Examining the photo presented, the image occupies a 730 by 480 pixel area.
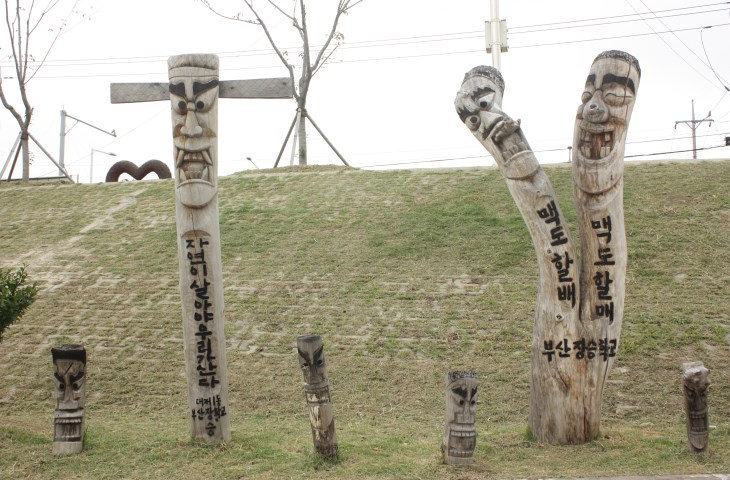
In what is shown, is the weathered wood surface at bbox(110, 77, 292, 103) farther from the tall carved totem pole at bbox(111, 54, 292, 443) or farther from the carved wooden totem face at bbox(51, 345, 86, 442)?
the carved wooden totem face at bbox(51, 345, 86, 442)

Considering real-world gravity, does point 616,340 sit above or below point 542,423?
above

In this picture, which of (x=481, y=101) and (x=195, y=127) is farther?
(x=195, y=127)

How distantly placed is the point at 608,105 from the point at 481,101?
1.23 meters

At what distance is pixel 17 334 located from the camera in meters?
13.6

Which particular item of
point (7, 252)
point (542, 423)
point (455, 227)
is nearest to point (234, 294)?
point (455, 227)

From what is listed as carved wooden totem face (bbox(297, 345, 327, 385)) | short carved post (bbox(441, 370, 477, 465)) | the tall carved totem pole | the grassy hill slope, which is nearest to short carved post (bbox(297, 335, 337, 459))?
carved wooden totem face (bbox(297, 345, 327, 385))

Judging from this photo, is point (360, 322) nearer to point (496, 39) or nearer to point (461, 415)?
point (461, 415)

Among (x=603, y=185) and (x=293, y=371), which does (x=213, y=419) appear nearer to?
(x=293, y=371)

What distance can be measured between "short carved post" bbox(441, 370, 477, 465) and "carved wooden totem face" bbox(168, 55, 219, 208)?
315 centimetres

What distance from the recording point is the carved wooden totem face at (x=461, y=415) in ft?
24.2

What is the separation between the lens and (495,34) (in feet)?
64.0

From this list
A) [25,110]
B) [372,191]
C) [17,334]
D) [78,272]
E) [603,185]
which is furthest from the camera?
[25,110]

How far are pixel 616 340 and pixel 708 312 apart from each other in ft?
15.9

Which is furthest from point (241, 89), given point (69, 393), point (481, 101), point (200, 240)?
point (69, 393)
